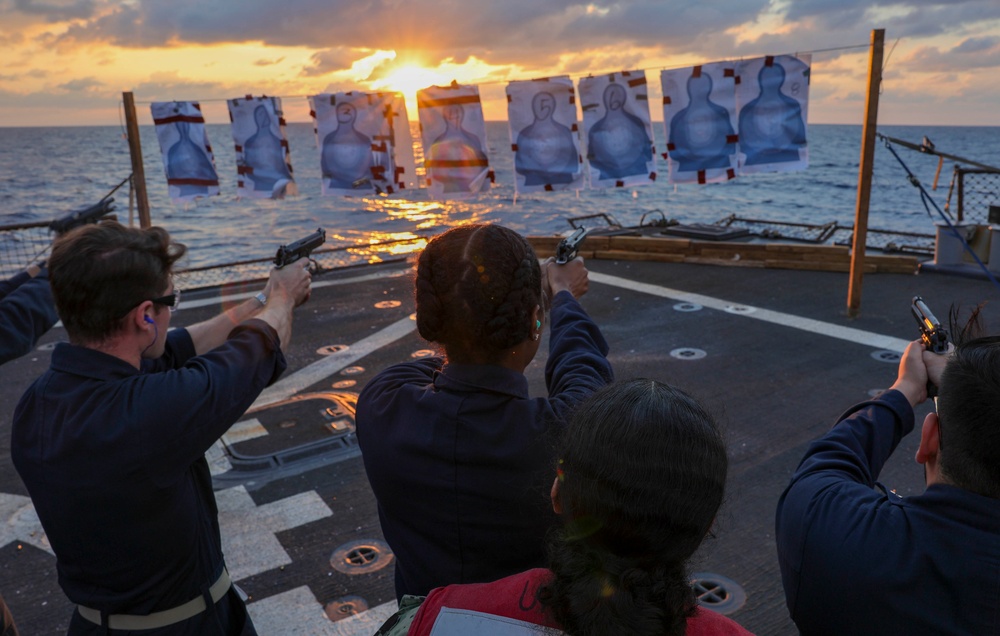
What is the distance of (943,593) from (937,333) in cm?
88

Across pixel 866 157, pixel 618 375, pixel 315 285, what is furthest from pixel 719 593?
pixel 315 285

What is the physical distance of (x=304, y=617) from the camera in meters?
3.90

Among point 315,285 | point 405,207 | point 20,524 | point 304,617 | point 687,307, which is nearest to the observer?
point 304,617

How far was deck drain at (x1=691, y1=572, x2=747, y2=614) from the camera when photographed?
3.88 meters

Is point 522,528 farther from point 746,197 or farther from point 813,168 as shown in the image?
point 813,168

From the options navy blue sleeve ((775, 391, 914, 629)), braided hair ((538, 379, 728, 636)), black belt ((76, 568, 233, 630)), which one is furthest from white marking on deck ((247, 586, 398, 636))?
braided hair ((538, 379, 728, 636))

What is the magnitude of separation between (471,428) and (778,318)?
8208 millimetres

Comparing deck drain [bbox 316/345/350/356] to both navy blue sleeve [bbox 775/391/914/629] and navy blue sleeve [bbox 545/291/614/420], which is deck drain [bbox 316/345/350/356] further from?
navy blue sleeve [bbox 775/391/914/629]

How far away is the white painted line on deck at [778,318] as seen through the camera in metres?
8.21

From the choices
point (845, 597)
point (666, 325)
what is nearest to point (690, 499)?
point (845, 597)

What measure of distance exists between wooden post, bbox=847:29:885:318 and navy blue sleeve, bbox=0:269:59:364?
793 cm

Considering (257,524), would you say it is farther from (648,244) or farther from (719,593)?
(648,244)

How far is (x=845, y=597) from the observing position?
1724 millimetres

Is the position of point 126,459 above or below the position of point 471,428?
below
